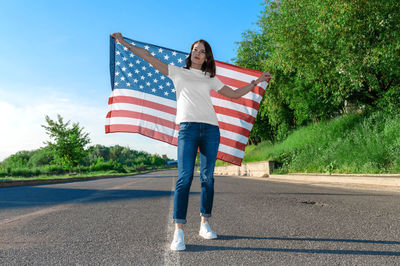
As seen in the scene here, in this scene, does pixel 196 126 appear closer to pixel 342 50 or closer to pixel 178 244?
pixel 178 244

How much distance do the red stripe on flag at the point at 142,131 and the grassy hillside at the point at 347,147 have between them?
7604 mm

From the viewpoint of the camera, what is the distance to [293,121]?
23.4 metres

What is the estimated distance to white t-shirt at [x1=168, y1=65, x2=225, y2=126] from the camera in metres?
3.17

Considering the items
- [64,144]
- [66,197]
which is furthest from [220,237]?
[64,144]

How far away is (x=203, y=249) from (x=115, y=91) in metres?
3.86

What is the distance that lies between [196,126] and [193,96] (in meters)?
0.35

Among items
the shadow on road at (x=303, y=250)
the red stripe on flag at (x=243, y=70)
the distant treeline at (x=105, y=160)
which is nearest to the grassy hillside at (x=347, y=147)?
the red stripe on flag at (x=243, y=70)

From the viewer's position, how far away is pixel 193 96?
323 cm

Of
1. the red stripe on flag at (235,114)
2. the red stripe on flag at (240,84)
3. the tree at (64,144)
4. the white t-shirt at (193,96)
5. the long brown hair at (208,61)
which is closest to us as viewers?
the white t-shirt at (193,96)

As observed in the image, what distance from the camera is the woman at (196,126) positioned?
10.1 feet

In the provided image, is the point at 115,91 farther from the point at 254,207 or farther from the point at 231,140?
the point at 254,207

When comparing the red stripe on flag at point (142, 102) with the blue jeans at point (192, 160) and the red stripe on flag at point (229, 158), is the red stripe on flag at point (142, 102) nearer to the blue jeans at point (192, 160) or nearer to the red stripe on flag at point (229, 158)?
the red stripe on flag at point (229, 158)

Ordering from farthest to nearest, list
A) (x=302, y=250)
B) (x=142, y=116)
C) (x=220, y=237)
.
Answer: (x=142, y=116), (x=220, y=237), (x=302, y=250)

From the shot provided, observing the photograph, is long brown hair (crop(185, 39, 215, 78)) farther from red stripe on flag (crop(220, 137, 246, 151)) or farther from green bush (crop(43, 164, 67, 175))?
green bush (crop(43, 164, 67, 175))
